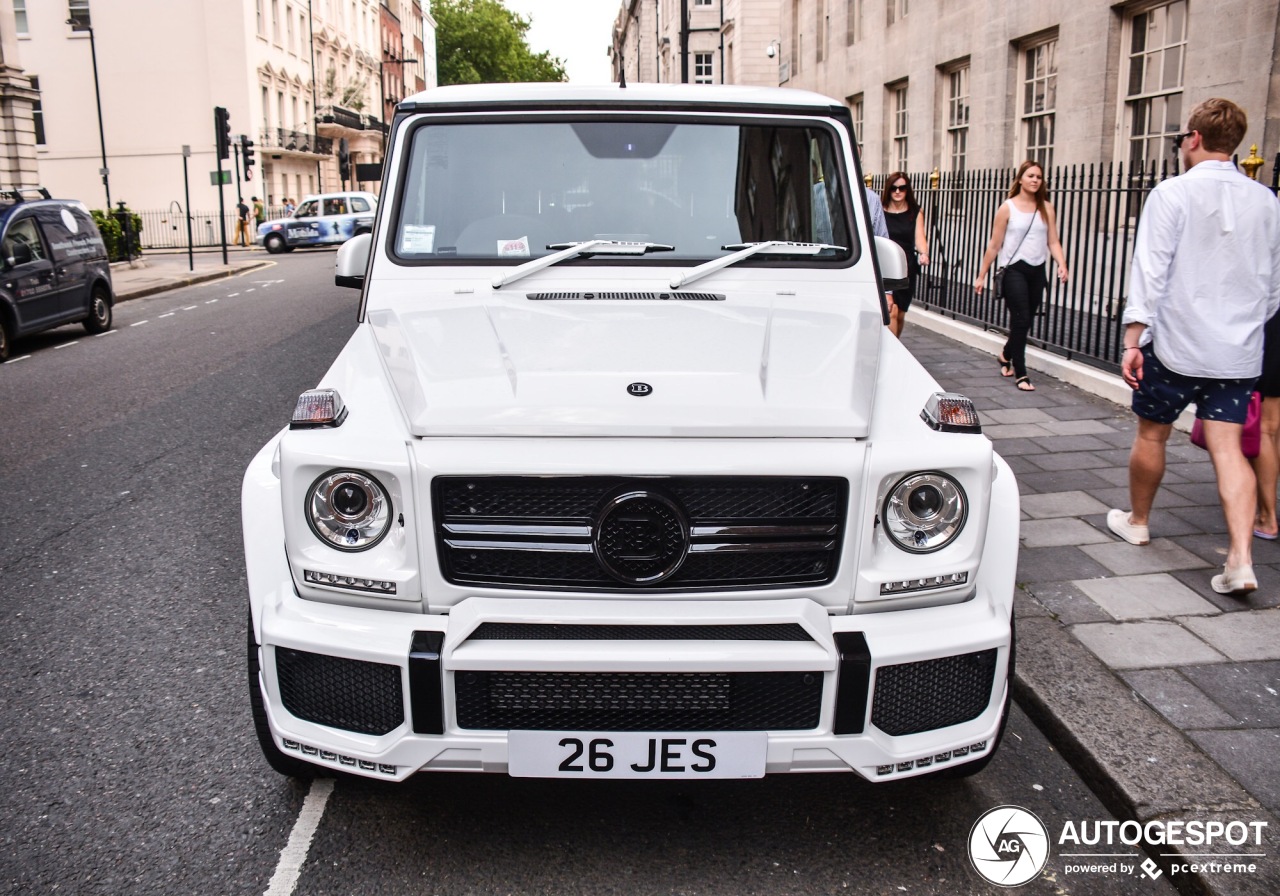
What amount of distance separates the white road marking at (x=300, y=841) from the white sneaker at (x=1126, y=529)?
12.4ft

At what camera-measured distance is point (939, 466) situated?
8.61ft

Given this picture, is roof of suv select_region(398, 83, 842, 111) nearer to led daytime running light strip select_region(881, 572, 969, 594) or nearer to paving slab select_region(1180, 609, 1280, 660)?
led daytime running light strip select_region(881, 572, 969, 594)

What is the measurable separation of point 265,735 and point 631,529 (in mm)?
1174

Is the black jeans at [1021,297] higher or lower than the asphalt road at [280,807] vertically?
higher

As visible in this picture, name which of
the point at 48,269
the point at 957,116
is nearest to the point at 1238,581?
the point at 48,269

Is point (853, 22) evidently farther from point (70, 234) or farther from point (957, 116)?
point (70, 234)

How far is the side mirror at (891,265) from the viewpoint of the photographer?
3895 mm

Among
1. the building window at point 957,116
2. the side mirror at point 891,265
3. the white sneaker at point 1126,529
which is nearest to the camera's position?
the side mirror at point 891,265

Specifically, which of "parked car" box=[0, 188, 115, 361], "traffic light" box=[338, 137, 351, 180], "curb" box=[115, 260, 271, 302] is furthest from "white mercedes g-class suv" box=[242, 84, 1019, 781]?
"traffic light" box=[338, 137, 351, 180]

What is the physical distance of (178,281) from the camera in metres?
23.7

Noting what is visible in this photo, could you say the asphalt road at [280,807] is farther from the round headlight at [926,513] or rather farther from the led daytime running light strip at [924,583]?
the round headlight at [926,513]

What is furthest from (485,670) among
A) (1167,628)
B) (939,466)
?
(1167,628)

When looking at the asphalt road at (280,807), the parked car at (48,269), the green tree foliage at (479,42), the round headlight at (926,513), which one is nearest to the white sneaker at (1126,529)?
the asphalt road at (280,807)

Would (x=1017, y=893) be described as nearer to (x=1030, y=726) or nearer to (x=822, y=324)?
(x=1030, y=726)
